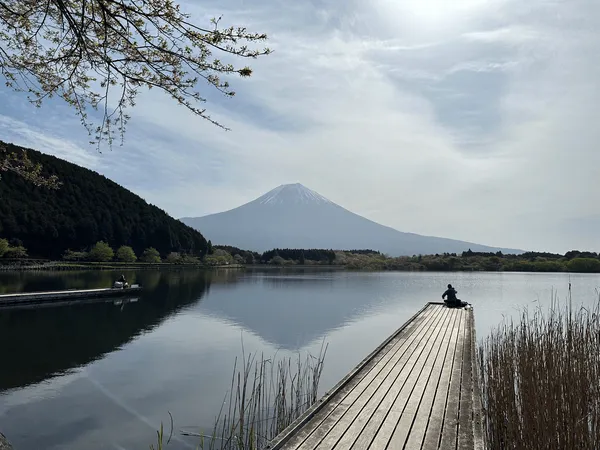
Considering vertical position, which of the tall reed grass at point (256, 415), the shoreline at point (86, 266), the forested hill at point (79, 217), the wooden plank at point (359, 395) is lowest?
the shoreline at point (86, 266)

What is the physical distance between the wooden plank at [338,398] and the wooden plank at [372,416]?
0.23m

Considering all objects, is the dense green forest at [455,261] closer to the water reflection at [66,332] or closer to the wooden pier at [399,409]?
the water reflection at [66,332]

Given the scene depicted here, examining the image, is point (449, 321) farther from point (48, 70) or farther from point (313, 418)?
point (48, 70)

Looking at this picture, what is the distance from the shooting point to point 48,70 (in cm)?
384

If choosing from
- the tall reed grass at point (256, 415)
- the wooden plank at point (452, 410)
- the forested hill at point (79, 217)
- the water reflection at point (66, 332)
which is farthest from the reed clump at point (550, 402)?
the forested hill at point (79, 217)

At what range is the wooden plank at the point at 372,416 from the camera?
352cm

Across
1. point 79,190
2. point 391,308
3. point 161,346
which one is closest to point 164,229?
point 79,190

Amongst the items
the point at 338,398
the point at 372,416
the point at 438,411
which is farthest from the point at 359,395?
the point at 438,411

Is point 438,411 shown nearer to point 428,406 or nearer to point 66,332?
point 428,406

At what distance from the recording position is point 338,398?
4.70 m

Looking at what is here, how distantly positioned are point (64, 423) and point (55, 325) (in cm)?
919

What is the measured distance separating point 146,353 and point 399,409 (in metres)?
8.47

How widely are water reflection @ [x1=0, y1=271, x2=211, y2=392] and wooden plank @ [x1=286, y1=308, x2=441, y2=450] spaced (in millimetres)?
6697

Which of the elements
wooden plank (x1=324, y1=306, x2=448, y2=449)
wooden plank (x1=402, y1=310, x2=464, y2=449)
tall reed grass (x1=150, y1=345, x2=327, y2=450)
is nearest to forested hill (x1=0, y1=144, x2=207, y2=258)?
tall reed grass (x1=150, y1=345, x2=327, y2=450)
